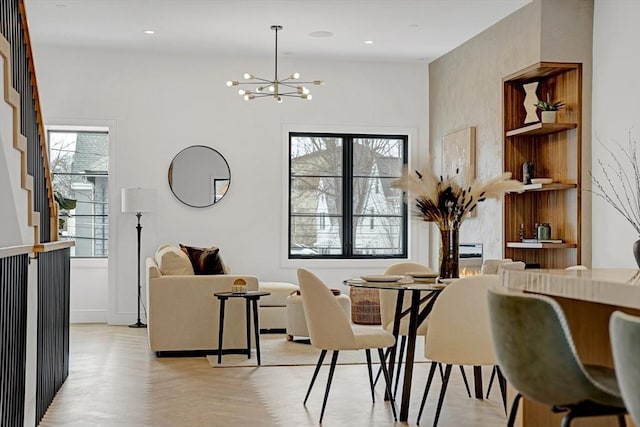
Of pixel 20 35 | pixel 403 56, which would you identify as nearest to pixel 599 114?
pixel 403 56

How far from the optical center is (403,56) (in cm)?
955

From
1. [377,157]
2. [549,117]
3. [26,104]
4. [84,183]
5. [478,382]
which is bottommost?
[478,382]

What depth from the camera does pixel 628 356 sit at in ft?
5.93

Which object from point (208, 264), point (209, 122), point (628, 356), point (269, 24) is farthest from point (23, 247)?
point (209, 122)

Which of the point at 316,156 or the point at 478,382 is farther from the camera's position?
the point at 316,156

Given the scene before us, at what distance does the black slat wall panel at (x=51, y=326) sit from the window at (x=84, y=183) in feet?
12.4

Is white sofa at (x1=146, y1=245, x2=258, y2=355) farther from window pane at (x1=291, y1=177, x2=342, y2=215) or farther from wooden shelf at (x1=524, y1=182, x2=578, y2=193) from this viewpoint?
window pane at (x1=291, y1=177, x2=342, y2=215)

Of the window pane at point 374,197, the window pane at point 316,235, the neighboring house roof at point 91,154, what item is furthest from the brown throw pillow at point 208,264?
the window pane at point 374,197

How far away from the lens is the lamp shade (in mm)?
8883

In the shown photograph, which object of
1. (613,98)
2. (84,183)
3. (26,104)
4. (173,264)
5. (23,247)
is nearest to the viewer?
(23,247)

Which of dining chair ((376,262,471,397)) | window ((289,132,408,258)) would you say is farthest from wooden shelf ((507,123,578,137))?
window ((289,132,408,258))

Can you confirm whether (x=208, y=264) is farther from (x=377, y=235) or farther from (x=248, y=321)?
(x=377, y=235)

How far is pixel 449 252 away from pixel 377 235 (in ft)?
15.6

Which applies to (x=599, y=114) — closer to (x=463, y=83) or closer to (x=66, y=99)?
(x=463, y=83)
